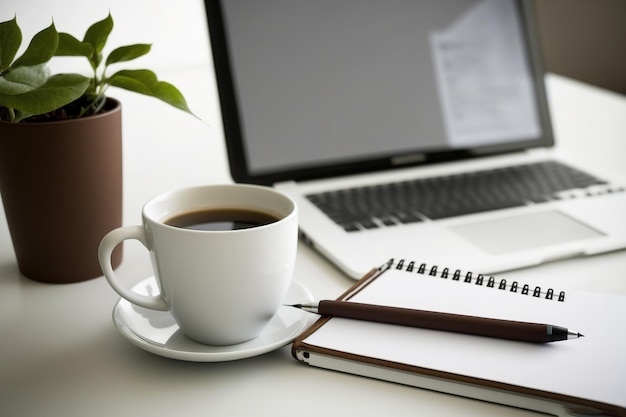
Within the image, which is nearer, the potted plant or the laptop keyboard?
the potted plant

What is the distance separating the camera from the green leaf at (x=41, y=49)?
0.59 m

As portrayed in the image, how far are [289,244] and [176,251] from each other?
0.29 ft

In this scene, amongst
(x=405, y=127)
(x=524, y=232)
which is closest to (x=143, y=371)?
(x=524, y=232)

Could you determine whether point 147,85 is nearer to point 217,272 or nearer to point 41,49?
point 41,49

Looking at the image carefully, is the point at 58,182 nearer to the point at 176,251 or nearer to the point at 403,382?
the point at 176,251

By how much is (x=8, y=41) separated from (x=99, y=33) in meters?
0.08

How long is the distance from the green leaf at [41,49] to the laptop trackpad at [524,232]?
45 centimetres

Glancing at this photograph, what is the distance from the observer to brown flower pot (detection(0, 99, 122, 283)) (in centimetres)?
64

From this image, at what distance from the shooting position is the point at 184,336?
59cm

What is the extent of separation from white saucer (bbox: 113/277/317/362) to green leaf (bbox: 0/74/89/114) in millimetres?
173

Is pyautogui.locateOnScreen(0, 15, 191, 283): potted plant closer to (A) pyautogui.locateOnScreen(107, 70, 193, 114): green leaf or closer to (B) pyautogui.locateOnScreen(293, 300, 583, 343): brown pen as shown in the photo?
(A) pyautogui.locateOnScreen(107, 70, 193, 114): green leaf

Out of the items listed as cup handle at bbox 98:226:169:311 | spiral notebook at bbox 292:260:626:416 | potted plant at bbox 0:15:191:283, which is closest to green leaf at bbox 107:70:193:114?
potted plant at bbox 0:15:191:283

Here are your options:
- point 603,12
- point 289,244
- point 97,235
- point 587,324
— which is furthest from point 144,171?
point 603,12

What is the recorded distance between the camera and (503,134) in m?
1.03
